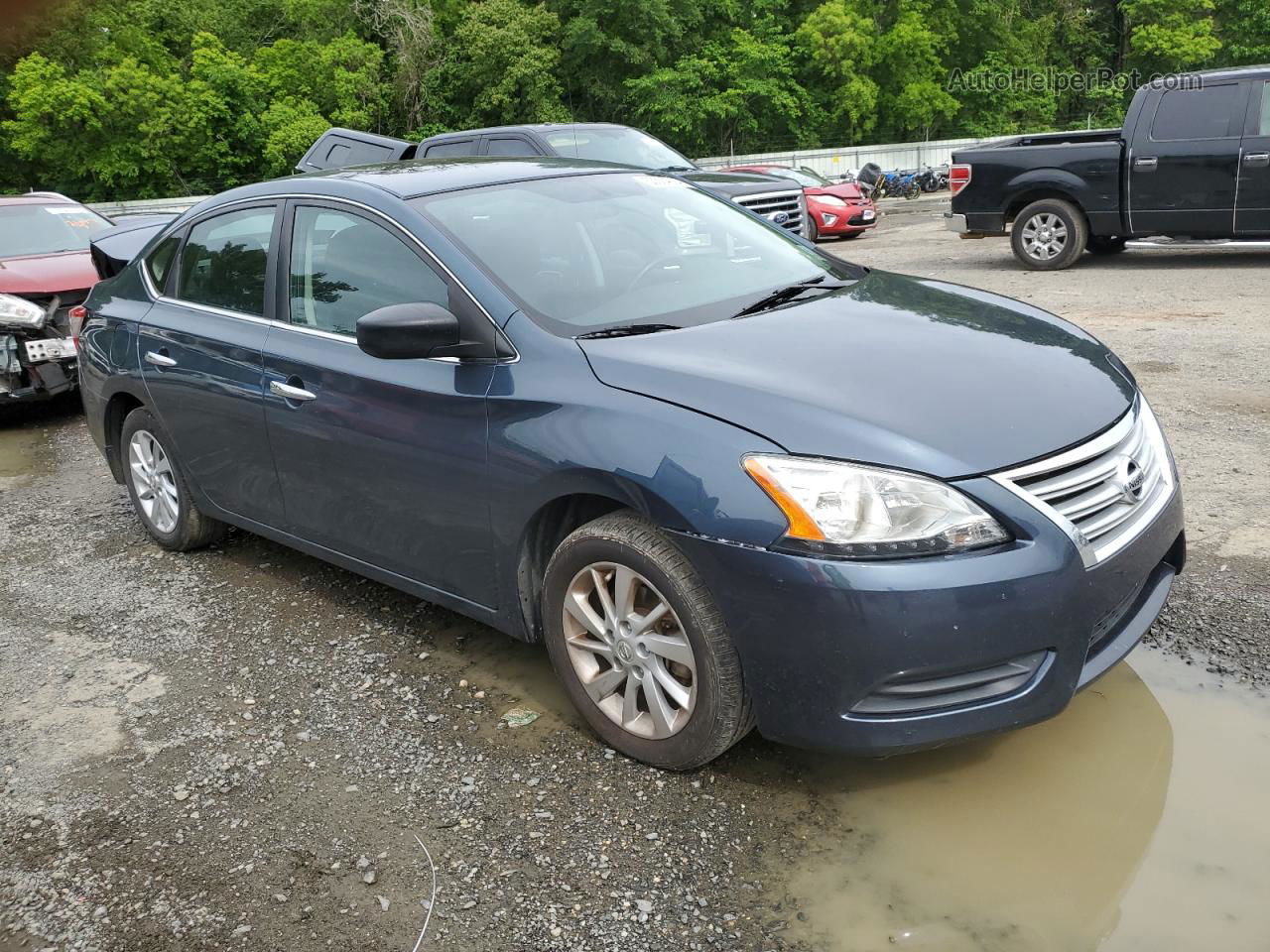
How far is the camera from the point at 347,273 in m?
4.05

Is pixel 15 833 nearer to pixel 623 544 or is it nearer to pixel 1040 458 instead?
pixel 623 544

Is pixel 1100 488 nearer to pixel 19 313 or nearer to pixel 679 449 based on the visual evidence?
pixel 679 449

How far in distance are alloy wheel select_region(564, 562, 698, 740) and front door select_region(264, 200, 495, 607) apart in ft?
1.34

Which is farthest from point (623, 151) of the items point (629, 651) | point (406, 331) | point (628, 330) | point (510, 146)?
point (629, 651)

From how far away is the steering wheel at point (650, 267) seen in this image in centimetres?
378

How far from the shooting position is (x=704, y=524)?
2881 millimetres

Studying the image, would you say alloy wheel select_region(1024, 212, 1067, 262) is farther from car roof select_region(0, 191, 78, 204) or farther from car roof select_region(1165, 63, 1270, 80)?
car roof select_region(0, 191, 78, 204)

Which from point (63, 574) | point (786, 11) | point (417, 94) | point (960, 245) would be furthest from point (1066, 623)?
point (786, 11)

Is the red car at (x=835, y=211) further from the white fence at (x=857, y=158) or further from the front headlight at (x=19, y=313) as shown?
the white fence at (x=857, y=158)

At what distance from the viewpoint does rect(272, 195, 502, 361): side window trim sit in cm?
351

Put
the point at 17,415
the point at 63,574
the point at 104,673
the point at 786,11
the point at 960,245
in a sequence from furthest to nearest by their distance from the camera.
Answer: the point at 786,11 → the point at 960,245 → the point at 17,415 → the point at 63,574 → the point at 104,673

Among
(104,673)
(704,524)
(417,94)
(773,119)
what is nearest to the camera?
(704,524)

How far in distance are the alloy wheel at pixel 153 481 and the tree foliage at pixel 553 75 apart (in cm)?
Result: 3311

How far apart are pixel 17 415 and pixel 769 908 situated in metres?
8.37
